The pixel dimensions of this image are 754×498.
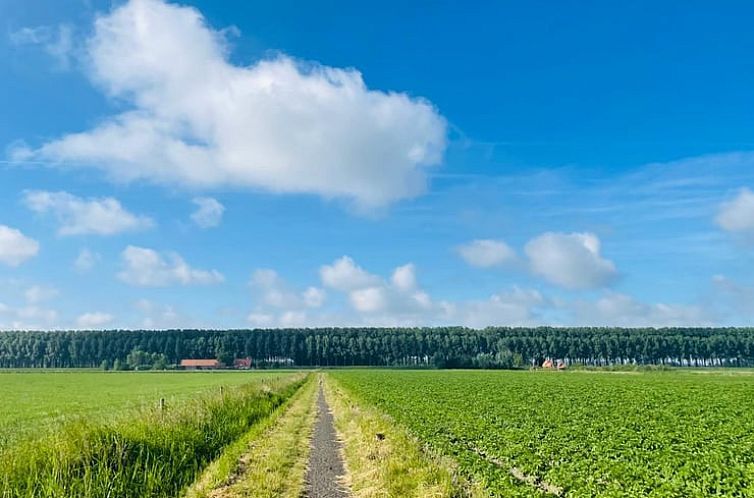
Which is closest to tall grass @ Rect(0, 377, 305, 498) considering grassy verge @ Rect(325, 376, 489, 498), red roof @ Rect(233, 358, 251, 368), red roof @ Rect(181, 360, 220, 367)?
grassy verge @ Rect(325, 376, 489, 498)

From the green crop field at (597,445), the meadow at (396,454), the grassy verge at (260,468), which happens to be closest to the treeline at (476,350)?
the green crop field at (597,445)

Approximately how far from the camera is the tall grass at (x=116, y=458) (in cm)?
1066

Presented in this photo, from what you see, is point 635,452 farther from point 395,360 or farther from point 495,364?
point 395,360

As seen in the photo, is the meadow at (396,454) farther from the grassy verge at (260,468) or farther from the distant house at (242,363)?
the distant house at (242,363)

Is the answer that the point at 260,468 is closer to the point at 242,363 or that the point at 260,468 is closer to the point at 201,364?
the point at 242,363

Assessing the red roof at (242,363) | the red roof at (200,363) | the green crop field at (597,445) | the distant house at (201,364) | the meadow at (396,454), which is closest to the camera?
the meadow at (396,454)

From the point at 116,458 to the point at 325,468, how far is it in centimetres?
588

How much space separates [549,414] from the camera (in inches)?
1179

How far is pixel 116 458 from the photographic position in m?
12.7

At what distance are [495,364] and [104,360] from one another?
430 ft

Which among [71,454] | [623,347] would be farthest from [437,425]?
[623,347]

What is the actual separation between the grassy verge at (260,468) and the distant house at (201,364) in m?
178

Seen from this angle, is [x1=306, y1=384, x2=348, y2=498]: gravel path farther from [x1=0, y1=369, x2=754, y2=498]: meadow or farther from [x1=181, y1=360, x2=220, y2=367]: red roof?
[x1=181, y1=360, x2=220, y2=367]: red roof

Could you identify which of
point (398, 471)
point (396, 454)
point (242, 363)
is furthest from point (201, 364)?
point (398, 471)
